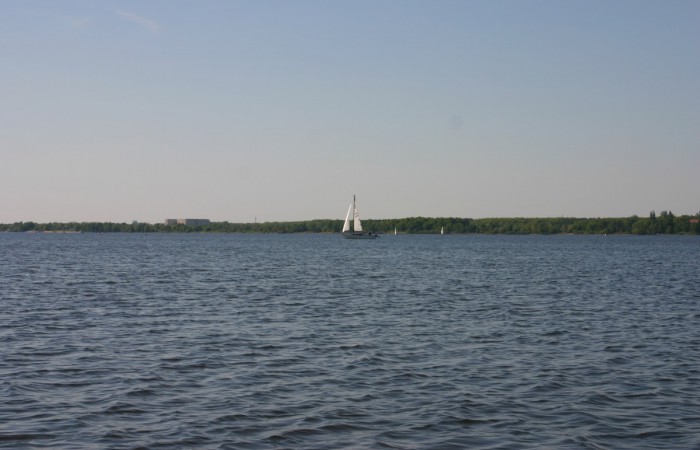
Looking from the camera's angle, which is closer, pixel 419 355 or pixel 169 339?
pixel 419 355

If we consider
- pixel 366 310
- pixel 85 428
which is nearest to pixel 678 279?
pixel 366 310

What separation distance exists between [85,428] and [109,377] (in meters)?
5.18

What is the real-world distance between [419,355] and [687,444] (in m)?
10.4

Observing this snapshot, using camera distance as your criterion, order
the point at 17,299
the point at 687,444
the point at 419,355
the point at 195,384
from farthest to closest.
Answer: the point at 17,299
the point at 419,355
the point at 195,384
the point at 687,444

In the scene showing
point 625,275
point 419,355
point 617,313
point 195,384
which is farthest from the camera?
point 625,275

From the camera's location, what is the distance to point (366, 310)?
38906mm

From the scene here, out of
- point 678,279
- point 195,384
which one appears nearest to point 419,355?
point 195,384

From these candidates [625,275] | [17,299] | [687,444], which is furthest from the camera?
[625,275]

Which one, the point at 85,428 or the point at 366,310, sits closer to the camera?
the point at 85,428

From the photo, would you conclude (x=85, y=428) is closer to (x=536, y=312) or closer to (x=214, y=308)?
(x=214, y=308)

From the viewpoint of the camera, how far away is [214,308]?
39406 mm

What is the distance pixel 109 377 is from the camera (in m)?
21.6

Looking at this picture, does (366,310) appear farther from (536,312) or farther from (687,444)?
(687,444)

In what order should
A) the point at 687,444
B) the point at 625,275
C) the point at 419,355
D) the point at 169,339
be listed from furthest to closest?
the point at 625,275 → the point at 169,339 → the point at 419,355 → the point at 687,444
